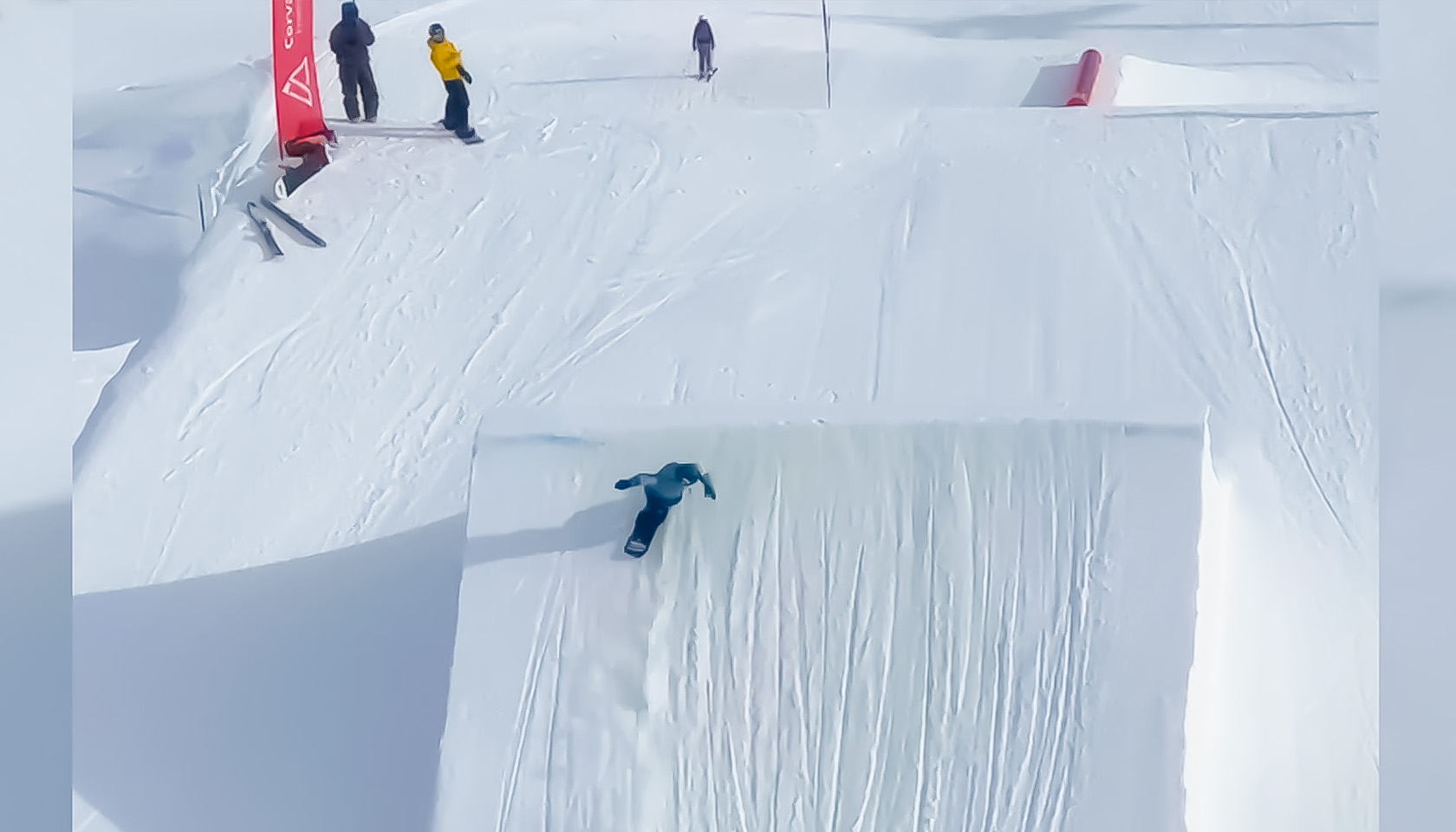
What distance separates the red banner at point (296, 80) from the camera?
8328 mm

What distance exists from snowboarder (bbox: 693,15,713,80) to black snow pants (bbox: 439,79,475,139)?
1918 mm

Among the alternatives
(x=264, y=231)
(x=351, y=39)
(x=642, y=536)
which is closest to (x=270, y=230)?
(x=264, y=231)

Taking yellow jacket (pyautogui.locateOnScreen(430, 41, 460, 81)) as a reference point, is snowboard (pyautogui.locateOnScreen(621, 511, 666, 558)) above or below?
below

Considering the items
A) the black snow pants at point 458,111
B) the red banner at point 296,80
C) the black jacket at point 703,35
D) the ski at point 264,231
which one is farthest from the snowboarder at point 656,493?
the black jacket at point 703,35

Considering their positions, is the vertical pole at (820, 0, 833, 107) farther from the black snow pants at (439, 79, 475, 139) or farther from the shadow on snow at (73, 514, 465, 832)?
the shadow on snow at (73, 514, 465, 832)

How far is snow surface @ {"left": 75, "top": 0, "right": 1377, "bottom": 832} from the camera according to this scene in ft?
18.5

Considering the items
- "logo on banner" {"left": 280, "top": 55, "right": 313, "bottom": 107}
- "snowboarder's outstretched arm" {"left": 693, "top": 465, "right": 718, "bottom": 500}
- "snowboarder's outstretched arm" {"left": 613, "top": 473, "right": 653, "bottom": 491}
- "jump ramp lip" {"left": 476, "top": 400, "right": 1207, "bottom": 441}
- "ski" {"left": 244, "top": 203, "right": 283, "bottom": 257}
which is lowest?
"snowboarder's outstretched arm" {"left": 613, "top": 473, "right": 653, "bottom": 491}

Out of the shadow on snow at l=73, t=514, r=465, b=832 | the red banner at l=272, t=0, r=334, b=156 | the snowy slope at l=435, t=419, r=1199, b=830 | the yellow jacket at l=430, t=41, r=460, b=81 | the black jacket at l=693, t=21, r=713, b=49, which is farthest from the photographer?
the black jacket at l=693, t=21, r=713, b=49

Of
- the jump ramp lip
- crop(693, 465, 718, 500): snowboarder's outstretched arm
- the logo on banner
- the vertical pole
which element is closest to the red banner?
the logo on banner

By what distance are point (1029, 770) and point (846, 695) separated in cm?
74

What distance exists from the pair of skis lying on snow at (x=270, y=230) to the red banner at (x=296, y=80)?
38 centimetres

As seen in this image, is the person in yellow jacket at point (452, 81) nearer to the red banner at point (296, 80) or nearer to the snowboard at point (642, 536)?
the red banner at point (296, 80)

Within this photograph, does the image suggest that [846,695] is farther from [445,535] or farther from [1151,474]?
[445,535]

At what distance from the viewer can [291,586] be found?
7020mm
